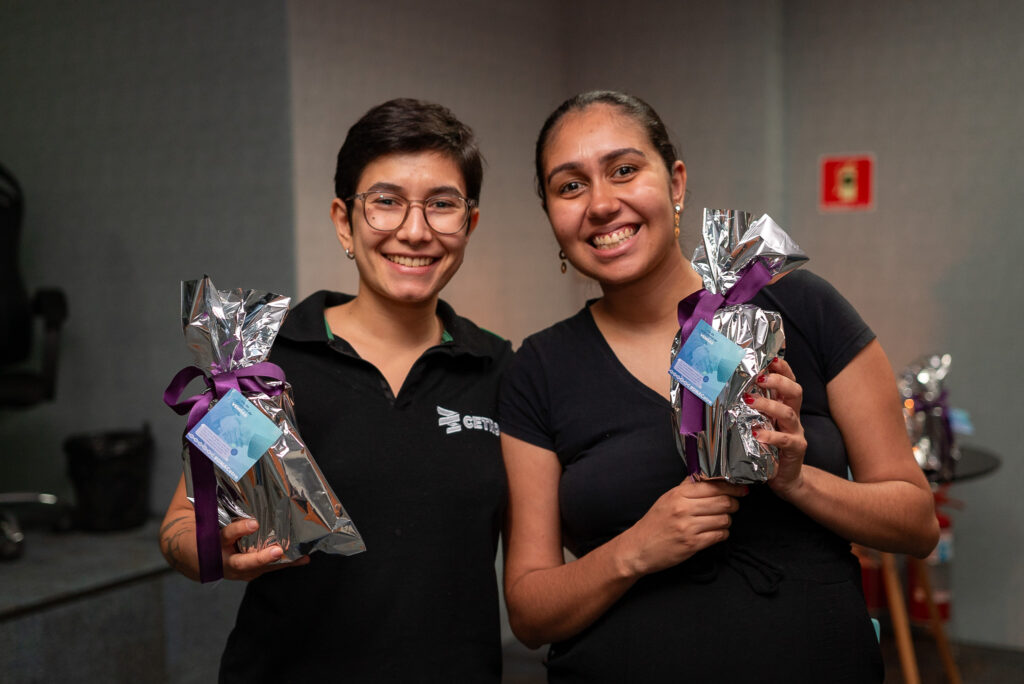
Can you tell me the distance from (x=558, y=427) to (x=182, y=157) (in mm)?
2090

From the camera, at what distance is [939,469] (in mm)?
2682

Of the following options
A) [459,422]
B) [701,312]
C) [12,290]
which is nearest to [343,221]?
[459,422]

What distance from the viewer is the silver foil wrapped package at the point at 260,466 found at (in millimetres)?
1174

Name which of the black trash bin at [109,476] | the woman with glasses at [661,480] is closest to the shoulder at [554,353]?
the woman with glasses at [661,480]

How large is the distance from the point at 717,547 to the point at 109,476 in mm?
2313

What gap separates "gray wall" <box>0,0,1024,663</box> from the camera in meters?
2.78

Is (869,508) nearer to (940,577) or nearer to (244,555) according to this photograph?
(244,555)

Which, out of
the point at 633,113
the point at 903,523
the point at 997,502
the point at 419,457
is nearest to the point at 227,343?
the point at 419,457

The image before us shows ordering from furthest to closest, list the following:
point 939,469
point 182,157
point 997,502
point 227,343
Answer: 1. point 997,502
2. point 182,157
3. point 939,469
4. point 227,343

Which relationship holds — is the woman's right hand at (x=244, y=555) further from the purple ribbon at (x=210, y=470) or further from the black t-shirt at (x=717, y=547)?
the black t-shirt at (x=717, y=547)

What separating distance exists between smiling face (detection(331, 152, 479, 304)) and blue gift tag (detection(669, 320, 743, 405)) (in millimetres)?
462

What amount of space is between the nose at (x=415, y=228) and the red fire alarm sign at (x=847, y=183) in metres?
2.61

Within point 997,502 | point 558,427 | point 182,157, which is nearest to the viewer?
point 558,427

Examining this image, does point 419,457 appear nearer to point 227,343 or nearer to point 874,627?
point 227,343
